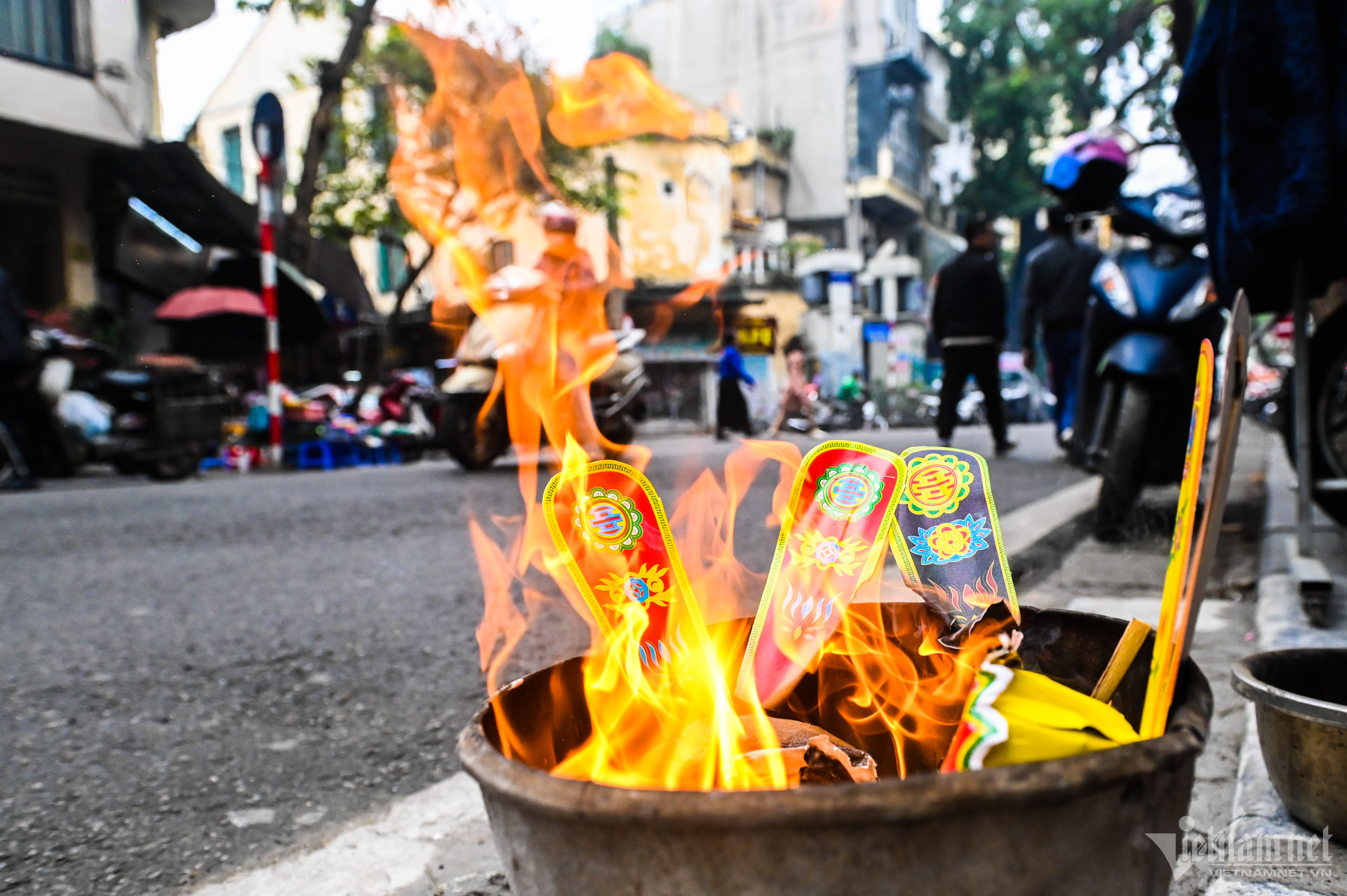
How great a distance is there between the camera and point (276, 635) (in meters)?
2.81

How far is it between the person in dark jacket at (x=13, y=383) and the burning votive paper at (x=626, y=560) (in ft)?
23.7

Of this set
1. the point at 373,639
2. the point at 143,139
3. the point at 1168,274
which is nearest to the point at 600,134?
the point at 373,639

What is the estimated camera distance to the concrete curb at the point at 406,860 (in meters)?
1.34

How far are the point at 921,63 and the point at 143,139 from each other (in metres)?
26.6

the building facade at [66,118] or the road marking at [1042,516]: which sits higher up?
the building facade at [66,118]

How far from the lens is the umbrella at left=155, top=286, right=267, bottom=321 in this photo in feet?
35.9

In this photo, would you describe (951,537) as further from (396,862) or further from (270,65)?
(270,65)

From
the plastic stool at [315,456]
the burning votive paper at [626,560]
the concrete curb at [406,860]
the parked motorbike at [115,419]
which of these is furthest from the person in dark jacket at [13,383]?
the burning votive paper at [626,560]

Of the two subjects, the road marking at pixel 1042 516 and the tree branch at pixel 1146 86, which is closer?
the road marking at pixel 1042 516

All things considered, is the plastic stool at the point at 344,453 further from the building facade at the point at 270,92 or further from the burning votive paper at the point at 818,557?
the burning votive paper at the point at 818,557

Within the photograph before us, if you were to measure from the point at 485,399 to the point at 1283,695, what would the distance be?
264 inches

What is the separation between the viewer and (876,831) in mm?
684

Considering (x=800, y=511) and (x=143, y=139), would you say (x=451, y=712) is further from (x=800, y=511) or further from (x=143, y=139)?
(x=143, y=139)

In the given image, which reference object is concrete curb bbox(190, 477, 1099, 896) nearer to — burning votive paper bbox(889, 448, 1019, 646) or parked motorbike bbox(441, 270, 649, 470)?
burning votive paper bbox(889, 448, 1019, 646)
